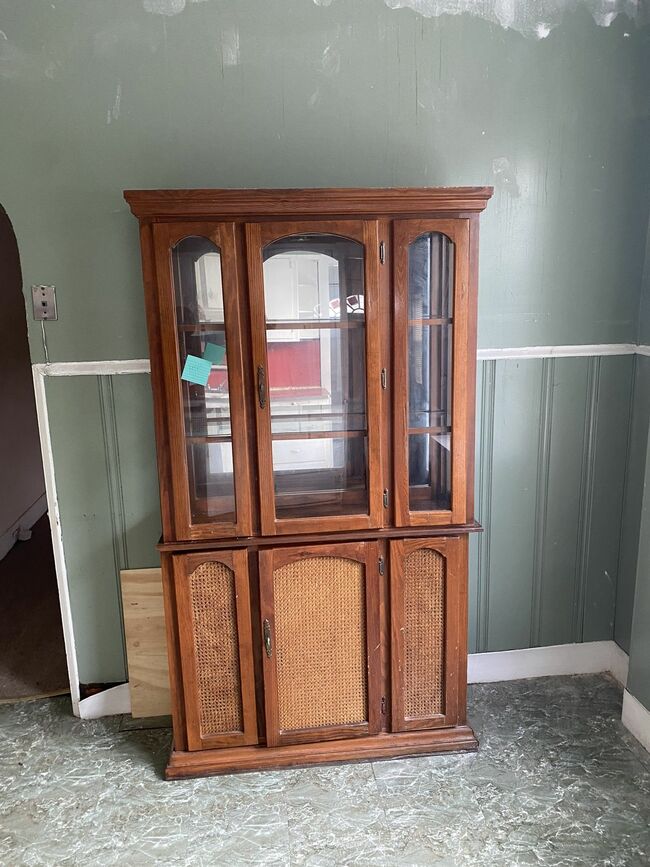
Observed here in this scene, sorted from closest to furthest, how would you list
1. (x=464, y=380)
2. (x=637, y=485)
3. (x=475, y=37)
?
1. (x=464, y=380)
2. (x=475, y=37)
3. (x=637, y=485)

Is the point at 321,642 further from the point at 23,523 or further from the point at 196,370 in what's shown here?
the point at 23,523

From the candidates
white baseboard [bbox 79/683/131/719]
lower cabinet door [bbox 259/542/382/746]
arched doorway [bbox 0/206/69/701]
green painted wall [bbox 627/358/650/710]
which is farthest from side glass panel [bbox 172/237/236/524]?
green painted wall [bbox 627/358/650/710]

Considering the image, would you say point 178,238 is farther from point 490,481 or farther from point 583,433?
point 583,433

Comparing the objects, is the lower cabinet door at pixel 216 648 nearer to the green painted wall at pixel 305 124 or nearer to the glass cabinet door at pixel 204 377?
the glass cabinet door at pixel 204 377

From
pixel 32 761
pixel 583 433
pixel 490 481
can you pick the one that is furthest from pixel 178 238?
pixel 32 761

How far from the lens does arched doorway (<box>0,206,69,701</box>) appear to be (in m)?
2.82

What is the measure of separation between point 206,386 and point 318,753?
1.32 m

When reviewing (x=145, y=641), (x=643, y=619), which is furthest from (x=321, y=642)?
(x=643, y=619)

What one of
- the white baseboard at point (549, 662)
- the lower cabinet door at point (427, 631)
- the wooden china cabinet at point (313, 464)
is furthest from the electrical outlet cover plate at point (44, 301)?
the white baseboard at point (549, 662)

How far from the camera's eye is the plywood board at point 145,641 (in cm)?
243

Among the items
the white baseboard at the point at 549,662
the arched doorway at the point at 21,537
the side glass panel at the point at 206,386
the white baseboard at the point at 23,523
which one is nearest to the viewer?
the side glass panel at the point at 206,386

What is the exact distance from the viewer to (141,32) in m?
2.09

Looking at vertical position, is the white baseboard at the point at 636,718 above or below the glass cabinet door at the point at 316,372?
below

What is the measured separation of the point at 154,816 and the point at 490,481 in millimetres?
1661
